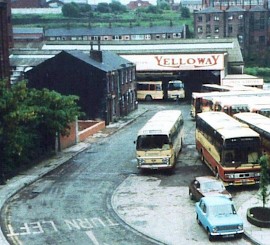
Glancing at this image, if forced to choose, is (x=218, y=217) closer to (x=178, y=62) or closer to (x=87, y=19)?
(x=178, y=62)

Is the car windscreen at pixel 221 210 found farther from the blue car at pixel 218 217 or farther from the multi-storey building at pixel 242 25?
the multi-storey building at pixel 242 25

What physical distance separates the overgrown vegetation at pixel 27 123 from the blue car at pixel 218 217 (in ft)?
41.7

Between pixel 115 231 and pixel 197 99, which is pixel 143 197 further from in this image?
pixel 197 99

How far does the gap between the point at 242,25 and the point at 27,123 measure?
309 ft

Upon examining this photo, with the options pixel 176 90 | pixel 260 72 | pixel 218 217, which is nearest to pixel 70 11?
pixel 260 72

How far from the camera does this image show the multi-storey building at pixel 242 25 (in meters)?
123

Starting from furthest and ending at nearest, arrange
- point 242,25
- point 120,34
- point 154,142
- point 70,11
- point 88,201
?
1. point 70,11
2. point 120,34
3. point 242,25
4. point 154,142
5. point 88,201

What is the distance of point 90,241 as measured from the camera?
23609mm

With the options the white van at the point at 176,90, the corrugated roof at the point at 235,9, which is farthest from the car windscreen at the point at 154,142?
the corrugated roof at the point at 235,9

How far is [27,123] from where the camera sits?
37.4m

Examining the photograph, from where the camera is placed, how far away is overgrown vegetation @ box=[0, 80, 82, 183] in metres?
32.7

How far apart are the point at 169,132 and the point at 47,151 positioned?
429 inches

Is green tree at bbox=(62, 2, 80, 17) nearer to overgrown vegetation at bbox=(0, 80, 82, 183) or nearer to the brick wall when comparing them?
the brick wall

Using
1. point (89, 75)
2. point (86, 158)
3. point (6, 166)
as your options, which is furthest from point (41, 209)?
point (89, 75)
